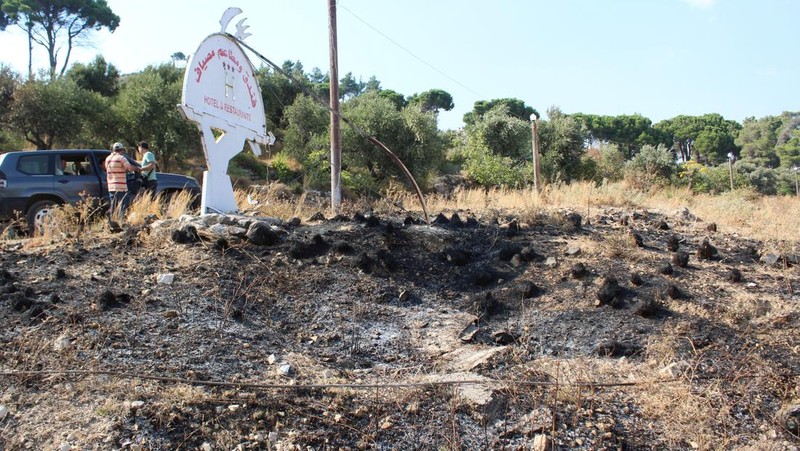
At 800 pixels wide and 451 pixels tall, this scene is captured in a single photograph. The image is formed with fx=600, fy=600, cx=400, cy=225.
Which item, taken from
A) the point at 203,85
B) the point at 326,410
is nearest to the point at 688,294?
the point at 326,410

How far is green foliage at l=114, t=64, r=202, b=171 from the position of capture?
80.7 ft

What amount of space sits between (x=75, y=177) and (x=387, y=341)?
707cm

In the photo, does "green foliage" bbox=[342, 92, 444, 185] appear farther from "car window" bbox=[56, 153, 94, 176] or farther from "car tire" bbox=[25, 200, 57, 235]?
"car tire" bbox=[25, 200, 57, 235]

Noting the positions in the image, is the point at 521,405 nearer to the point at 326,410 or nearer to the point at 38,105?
the point at 326,410

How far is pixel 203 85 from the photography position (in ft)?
24.6

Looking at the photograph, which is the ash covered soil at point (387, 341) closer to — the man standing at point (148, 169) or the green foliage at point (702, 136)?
the man standing at point (148, 169)

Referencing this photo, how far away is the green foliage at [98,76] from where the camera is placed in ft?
105

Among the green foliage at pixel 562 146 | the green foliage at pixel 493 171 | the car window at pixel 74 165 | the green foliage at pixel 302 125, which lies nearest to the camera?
the car window at pixel 74 165

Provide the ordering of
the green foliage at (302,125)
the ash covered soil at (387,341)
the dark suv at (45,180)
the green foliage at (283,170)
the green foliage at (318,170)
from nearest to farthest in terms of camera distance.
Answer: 1. the ash covered soil at (387,341)
2. the dark suv at (45,180)
3. the green foliage at (318,170)
4. the green foliage at (283,170)
5. the green foliage at (302,125)

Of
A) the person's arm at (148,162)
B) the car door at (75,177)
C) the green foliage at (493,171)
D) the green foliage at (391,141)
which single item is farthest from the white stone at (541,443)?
the green foliage at (391,141)

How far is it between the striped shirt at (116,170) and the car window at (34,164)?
4.84ft

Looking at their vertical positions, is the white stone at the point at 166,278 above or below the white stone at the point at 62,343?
above

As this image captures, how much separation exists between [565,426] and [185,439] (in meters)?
2.38

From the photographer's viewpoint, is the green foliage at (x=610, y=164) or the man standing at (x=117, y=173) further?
the green foliage at (x=610, y=164)
